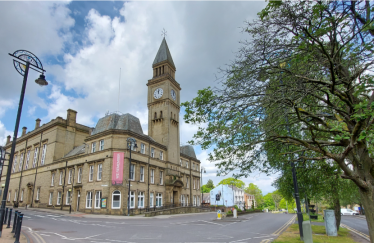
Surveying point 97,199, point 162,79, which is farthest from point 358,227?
point 162,79

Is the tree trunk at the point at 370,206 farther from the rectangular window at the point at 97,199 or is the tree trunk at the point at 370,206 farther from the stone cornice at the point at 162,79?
the stone cornice at the point at 162,79

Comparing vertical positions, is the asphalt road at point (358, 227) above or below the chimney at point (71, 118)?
below

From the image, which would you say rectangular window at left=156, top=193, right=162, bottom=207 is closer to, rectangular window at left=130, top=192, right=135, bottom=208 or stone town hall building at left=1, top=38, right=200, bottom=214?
stone town hall building at left=1, top=38, right=200, bottom=214

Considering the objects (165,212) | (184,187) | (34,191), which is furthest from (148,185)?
(34,191)

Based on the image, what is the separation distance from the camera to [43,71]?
12.0 metres

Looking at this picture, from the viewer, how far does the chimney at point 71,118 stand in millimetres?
42294

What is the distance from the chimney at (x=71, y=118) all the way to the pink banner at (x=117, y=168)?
17.1 m

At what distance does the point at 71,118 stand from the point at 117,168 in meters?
18.6

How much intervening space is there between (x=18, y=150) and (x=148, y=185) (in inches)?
1407

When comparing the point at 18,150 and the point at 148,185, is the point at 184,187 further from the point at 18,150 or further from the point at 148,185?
the point at 18,150

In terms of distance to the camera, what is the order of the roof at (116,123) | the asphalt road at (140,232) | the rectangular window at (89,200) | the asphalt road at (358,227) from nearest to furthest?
the asphalt road at (140,232) → the asphalt road at (358,227) → the rectangular window at (89,200) → the roof at (116,123)

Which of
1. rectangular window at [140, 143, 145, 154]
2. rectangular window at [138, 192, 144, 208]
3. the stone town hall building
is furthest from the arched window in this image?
rectangular window at [140, 143, 145, 154]

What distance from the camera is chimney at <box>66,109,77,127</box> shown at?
4229 centimetres

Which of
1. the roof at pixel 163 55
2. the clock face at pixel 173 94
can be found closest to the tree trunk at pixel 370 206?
the clock face at pixel 173 94
